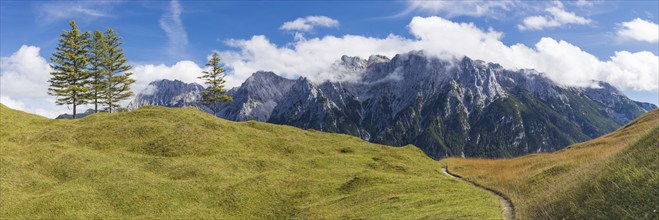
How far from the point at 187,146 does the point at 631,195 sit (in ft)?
165

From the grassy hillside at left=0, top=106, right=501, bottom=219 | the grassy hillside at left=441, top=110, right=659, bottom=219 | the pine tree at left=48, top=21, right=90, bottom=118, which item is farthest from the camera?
the pine tree at left=48, top=21, right=90, bottom=118

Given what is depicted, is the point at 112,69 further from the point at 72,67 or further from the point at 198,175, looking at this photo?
the point at 198,175

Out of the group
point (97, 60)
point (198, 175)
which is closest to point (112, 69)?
point (97, 60)

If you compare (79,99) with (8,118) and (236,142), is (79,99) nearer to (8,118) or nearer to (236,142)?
(8,118)

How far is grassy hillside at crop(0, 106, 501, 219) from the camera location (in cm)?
3469

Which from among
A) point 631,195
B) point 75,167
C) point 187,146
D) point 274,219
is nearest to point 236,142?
point 187,146

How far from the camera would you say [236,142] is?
2395 inches

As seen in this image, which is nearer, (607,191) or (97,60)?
(607,191)

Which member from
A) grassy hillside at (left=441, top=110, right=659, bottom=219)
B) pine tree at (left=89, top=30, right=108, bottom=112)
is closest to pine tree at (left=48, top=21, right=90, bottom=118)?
pine tree at (left=89, top=30, right=108, bottom=112)

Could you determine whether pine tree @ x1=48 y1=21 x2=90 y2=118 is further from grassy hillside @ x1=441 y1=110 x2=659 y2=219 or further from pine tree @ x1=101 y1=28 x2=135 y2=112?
grassy hillside @ x1=441 y1=110 x2=659 y2=219

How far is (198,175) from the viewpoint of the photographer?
1794 inches

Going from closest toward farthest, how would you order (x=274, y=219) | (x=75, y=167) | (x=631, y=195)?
1. (x=631, y=195)
2. (x=274, y=219)
3. (x=75, y=167)

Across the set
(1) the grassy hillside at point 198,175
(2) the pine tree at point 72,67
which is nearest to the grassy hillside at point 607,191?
(1) the grassy hillside at point 198,175

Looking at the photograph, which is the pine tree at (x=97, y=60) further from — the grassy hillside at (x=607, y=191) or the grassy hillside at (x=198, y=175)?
the grassy hillside at (x=607, y=191)
